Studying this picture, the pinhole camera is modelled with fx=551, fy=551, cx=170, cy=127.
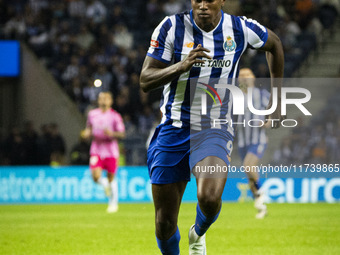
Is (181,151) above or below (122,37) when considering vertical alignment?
below

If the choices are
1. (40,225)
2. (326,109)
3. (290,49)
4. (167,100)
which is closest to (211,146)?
(167,100)

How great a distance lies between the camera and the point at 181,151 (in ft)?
14.1

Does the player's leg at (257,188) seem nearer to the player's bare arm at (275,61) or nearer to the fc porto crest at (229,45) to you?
the player's bare arm at (275,61)

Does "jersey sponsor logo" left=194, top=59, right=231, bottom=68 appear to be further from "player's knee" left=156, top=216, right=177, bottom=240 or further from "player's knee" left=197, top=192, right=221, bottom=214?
"player's knee" left=156, top=216, right=177, bottom=240

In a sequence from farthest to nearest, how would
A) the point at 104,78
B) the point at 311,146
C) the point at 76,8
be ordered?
the point at 76,8, the point at 104,78, the point at 311,146

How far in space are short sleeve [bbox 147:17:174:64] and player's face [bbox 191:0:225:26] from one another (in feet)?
0.73

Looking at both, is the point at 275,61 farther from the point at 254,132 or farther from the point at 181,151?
the point at 254,132

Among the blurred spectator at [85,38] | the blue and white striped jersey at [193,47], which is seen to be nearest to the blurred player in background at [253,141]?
the blue and white striped jersey at [193,47]

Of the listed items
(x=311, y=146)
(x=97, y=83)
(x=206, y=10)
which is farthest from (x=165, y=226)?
(x=97, y=83)

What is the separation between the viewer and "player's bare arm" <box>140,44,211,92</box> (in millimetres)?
3803

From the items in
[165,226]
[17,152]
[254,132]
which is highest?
[165,226]

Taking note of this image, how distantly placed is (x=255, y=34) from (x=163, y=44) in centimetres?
78

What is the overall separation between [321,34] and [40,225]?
11651 millimetres

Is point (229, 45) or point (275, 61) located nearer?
point (229, 45)
